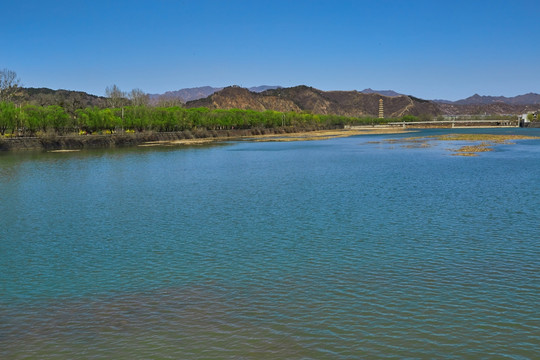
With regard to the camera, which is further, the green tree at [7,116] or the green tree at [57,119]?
the green tree at [57,119]

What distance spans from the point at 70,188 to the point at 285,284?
77.4ft

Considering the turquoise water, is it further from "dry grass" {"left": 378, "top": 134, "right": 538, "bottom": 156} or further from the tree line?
the tree line

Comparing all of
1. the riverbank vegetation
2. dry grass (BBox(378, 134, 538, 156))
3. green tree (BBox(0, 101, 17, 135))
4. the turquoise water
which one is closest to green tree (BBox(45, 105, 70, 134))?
the riverbank vegetation

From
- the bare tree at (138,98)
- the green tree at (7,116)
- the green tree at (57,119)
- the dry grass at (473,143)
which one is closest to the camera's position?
the dry grass at (473,143)

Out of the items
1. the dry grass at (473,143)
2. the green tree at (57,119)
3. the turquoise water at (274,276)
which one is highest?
the green tree at (57,119)

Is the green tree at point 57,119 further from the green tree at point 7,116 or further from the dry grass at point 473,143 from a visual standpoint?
the dry grass at point 473,143

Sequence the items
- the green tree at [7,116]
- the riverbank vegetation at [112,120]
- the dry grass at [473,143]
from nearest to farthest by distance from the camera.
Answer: the dry grass at [473,143]
the green tree at [7,116]
the riverbank vegetation at [112,120]

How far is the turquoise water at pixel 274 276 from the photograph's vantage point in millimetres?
8797

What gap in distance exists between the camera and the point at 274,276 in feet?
40.8

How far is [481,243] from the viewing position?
15195 mm

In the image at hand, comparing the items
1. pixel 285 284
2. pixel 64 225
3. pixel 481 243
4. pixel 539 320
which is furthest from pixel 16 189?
pixel 539 320

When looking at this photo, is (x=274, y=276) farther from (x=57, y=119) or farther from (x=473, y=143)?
(x=57, y=119)

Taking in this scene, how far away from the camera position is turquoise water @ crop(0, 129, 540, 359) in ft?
28.9

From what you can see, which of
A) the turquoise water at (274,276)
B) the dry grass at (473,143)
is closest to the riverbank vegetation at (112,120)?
the dry grass at (473,143)
